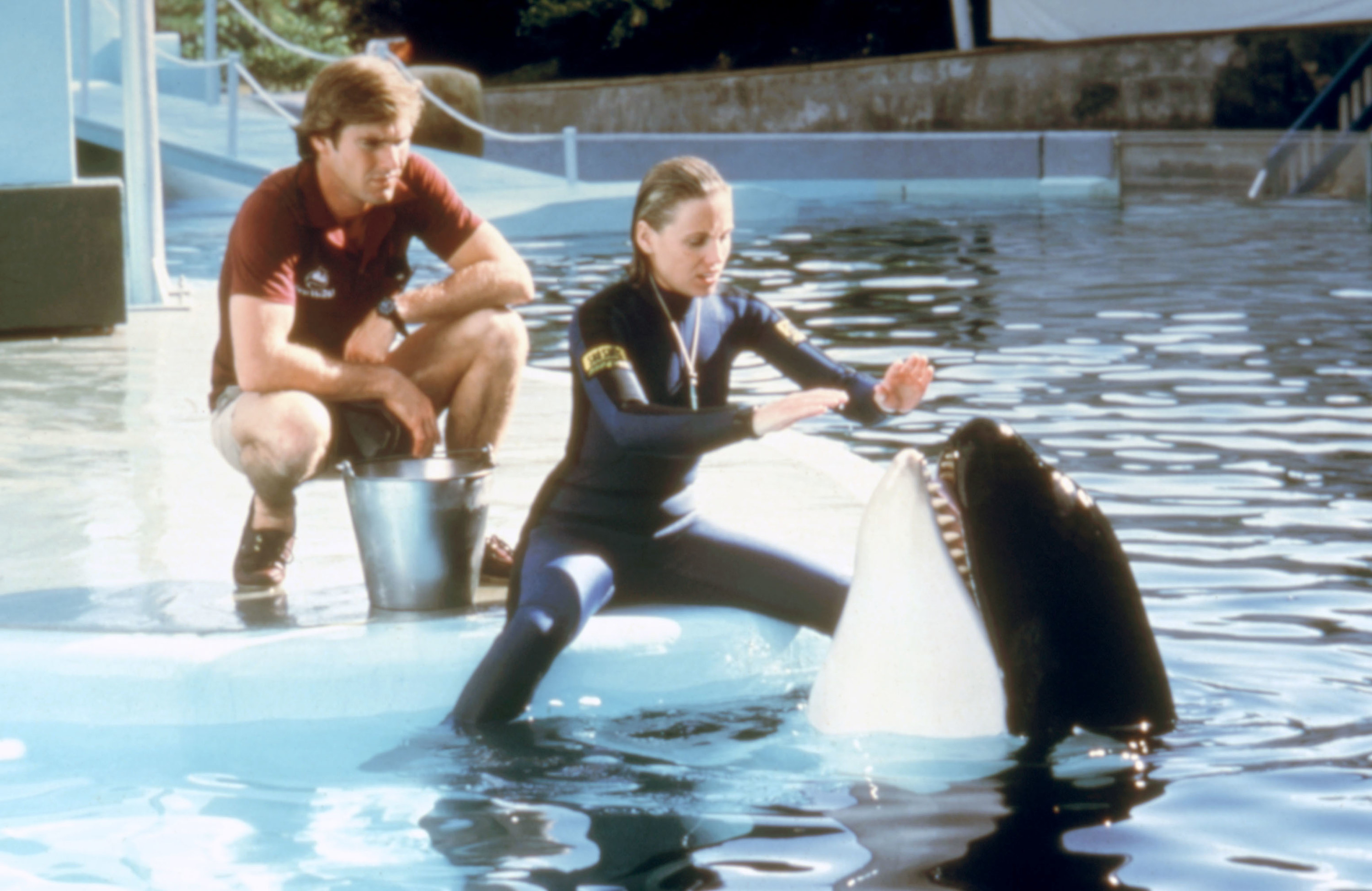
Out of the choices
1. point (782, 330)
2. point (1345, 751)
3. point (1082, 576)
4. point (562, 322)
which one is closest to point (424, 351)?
point (782, 330)

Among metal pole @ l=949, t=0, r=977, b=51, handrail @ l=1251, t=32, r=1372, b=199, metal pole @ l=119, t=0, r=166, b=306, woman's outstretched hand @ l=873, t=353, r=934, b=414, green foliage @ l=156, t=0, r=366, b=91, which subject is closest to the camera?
woman's outstretched hand @ l=873, t=353, r=934, b=414

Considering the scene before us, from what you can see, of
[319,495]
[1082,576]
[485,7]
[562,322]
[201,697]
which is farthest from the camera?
[485,7]

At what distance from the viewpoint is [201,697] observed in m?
3.64

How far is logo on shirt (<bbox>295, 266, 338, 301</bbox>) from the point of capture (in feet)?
13.3

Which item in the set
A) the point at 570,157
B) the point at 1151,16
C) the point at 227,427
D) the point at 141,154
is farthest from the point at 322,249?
the point at 1151,16

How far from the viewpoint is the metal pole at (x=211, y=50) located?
15547mm

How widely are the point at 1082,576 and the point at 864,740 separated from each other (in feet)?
1.68

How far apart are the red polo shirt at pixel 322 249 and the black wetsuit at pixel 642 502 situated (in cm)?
66

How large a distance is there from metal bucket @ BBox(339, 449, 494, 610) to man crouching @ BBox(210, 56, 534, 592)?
0.18 metres

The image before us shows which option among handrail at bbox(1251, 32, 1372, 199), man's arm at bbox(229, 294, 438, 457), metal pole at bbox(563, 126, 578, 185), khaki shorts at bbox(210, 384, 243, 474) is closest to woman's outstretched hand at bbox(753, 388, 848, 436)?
man's arm at bbox(229, 294, 438, 457)

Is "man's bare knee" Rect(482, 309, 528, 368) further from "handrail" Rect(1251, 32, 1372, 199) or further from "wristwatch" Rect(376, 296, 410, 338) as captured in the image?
"handrail" Rect(1251, 32, 1372, 199)

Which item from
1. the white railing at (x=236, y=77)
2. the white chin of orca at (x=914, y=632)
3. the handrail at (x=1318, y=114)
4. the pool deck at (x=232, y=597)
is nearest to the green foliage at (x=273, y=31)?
the white railing at (x=236, y=77)

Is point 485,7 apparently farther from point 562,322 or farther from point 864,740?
point 864,740

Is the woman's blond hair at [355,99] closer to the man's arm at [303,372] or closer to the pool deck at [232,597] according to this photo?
the man's arm at [303,372]
